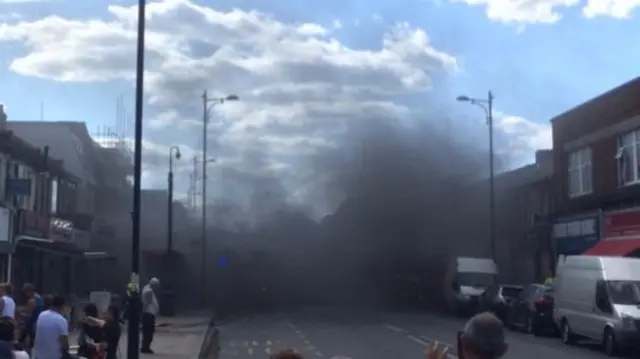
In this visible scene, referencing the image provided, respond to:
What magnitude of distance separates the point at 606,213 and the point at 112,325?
1277 inches

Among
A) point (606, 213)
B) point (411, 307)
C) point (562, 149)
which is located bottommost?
point (411, 307)

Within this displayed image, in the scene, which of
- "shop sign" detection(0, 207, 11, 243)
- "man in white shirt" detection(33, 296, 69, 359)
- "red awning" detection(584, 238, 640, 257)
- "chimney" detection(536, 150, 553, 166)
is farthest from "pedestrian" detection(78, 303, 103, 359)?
"chimney" detection(536, 150, 553, 166)

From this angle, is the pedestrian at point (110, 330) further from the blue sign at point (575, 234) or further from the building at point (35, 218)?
the blue sign at point (575, 234)

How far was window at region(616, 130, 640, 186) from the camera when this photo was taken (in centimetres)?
4247

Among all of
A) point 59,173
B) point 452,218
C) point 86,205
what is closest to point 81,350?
point 59,173

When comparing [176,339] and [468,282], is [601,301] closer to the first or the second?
[176,339]

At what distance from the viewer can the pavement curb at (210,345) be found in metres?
27.2

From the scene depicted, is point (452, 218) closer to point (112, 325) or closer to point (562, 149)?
point (562, 149)

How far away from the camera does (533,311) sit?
3538 cm

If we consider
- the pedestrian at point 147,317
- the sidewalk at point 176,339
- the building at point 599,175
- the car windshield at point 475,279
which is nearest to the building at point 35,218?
the sidewalk at point 176,339

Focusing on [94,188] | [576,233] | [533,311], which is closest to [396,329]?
[533,311]

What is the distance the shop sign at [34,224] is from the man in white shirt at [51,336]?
91.1ft

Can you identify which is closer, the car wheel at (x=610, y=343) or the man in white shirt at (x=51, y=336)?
the man in white shirt at (x=51, y=336)

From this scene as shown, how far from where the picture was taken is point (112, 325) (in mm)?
16234
